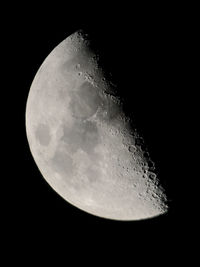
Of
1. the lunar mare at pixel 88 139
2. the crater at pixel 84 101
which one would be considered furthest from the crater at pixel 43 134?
the crater at pixel 84 101

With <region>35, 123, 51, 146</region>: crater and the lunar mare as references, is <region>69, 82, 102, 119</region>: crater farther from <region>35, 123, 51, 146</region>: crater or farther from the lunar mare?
<region>35, 123, 51, 146</region>: crater

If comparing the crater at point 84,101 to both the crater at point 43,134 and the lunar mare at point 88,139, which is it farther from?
the crater at point 43,134

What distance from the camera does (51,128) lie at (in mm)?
3689

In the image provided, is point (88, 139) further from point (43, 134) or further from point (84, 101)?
point (43, 134)

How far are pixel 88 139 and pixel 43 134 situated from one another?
652 millimetres

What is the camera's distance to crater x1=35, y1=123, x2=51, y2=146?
3752 millimetres

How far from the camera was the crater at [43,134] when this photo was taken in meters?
3.75

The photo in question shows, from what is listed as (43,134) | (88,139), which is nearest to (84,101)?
(88,139)

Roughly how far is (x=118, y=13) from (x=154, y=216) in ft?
7.86

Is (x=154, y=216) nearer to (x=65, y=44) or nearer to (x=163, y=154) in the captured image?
(x=163, y=154)

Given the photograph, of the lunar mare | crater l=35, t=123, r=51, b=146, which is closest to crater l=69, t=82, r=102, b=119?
the lunar mare

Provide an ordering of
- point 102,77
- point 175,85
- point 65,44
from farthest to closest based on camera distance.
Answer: point 65,44 < point 102,77 < point 175,85

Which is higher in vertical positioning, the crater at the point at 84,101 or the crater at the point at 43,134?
the crater at the point at 84,101

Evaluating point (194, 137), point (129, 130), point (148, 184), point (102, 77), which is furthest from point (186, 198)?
point (102, 77)
